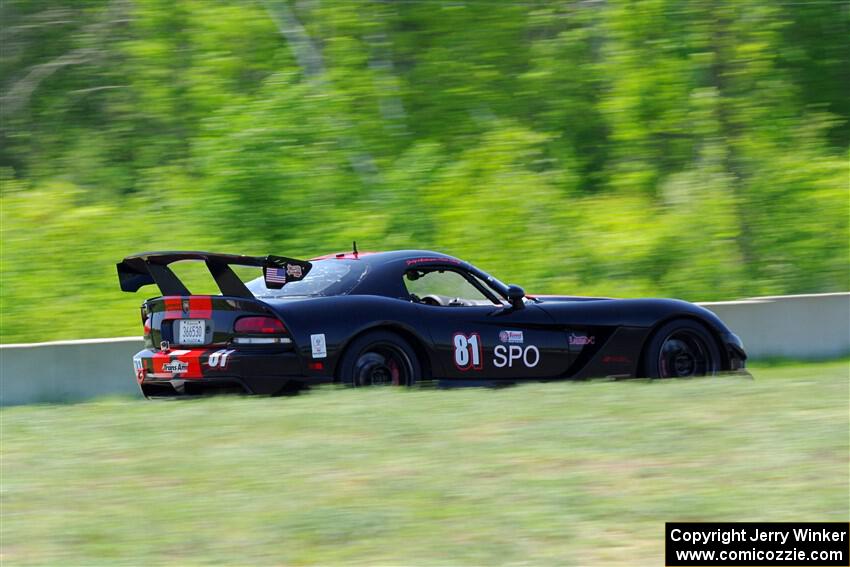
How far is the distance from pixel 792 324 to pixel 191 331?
7.40 metres

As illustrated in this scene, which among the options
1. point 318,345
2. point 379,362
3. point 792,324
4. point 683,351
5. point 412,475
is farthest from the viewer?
point 792,324

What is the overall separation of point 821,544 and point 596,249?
1241cm

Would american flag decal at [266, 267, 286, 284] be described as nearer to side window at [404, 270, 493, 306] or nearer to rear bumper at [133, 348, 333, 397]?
rear bumper at [133, 348, 333, 397]

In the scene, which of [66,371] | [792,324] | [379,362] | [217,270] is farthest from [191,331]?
[792,324]

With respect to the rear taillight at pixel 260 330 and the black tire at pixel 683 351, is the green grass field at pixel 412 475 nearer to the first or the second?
the rear taillight at pixel 260 330

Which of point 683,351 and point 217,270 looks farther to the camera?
point 683,351

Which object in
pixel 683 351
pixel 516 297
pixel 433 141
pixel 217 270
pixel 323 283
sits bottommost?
pixel 683 351

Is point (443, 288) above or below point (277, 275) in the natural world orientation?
below

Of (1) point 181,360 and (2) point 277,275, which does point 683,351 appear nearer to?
(2) point 277,275

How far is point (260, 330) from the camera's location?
7938 millimetres

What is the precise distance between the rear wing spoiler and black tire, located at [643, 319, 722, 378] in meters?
3.04

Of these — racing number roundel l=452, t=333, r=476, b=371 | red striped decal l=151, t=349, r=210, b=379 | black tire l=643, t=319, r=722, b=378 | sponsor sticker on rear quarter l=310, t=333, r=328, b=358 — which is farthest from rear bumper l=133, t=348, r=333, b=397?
black tire l=643, t=319, r=722, b=378

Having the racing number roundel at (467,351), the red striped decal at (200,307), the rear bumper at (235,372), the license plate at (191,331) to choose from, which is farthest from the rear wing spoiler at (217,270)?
the racing number roundel at (467,351)

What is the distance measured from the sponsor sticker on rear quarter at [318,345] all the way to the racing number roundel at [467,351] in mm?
1098
